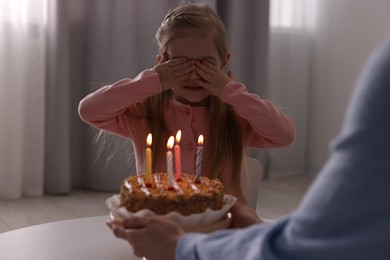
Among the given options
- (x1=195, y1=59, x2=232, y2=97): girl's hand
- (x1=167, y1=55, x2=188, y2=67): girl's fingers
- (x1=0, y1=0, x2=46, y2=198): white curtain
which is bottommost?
(x1=0, y1=0, x2=46, y2=198): white curtain

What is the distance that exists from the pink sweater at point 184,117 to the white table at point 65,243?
0.41 meters

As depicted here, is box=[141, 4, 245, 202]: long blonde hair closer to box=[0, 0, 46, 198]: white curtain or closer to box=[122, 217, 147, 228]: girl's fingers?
box=[122, 217, 147, 228]: girl's fingers

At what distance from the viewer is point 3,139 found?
392 cm

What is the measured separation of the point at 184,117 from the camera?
6.60 ft

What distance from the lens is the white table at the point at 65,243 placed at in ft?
4.57

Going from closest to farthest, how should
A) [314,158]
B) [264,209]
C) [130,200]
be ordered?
[130,200], [264,209], [314,158]

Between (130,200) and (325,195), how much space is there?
0.52 m

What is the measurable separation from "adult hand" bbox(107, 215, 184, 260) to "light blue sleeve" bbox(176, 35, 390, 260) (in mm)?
272

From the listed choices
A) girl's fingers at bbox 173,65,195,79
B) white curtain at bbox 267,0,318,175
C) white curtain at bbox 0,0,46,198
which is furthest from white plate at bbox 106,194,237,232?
white curtain at bbox 267,0,318,175

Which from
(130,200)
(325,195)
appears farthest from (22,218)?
(325,195)

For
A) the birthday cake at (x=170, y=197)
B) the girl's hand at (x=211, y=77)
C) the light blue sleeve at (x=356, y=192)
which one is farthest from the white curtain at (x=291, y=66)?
the light blue sleeve at (x=356, y=192)

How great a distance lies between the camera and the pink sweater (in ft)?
6.21

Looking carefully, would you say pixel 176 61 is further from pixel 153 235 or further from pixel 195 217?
pixel 153 235

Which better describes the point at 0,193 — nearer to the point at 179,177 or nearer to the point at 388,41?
the point at 179,177
